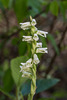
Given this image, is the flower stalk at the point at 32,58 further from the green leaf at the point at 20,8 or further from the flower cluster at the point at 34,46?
the green leaf at the point at 20,8

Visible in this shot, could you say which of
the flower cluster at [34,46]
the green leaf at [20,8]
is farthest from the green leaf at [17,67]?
the green leaf at [20,8]

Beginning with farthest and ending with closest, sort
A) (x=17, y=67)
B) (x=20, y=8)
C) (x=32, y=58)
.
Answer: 1. (x=20, y=8)
2. (x=17, y=67)
3. (x=32, y=58)

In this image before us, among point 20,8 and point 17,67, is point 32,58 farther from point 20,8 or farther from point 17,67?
point 20,8

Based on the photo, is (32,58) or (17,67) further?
(17,67)

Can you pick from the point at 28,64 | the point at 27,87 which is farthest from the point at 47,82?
the point at 28,64

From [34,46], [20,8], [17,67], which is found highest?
[20,8]

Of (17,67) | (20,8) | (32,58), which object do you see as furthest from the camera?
(20,8)

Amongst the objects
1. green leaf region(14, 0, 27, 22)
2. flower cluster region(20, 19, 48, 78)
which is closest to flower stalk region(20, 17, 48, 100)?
flower cluster region(20, 19, 48, 78)

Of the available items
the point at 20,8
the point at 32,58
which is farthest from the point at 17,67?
the point at 20,8

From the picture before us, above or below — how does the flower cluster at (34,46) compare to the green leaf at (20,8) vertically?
below

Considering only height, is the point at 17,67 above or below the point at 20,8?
below

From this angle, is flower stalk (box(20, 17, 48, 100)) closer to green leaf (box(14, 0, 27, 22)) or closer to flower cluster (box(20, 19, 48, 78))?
flower cluster (box(20, 19, 48, 78))
